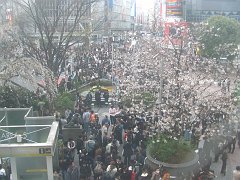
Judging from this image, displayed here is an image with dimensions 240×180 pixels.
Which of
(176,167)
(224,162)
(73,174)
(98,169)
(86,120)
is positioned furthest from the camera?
(86,120)

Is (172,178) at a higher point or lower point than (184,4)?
lower

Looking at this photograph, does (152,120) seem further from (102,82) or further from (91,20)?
(91,20)

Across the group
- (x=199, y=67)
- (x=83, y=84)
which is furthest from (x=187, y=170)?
(x=83, y=84)

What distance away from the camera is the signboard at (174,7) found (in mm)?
58269

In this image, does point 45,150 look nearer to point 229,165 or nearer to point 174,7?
point 229,165

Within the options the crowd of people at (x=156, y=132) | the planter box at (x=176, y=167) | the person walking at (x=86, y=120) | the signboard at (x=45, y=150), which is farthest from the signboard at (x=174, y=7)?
the signboard at (x=45, y=150)

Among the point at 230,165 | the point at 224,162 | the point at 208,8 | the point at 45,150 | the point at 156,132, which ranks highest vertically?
the point at 208,8

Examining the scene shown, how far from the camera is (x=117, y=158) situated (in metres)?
11.4

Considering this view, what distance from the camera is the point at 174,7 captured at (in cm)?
5862

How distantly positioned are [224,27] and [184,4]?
82.6ft

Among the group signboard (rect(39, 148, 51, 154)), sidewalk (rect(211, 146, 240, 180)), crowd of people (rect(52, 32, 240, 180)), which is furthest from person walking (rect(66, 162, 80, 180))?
sidewalk (rect(211, 146, 240, 180))

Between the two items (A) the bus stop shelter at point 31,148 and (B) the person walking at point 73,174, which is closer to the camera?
(A) the bus stop shelter at point 31,148

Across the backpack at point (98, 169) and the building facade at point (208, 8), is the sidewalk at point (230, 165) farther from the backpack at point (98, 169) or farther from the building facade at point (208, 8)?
the building facade at point (208, 8)

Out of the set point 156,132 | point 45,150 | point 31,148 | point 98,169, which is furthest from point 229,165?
point 31,148
